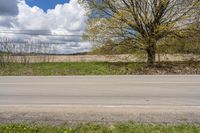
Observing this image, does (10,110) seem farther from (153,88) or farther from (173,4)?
(173,4)

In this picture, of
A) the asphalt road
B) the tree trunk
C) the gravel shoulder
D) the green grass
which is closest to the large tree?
the tree trunk

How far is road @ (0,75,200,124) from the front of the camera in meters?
7.88

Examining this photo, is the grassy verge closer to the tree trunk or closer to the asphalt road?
the tree trunk

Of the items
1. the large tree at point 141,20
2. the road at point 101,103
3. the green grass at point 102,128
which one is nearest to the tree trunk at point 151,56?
the large tree at point 141,20

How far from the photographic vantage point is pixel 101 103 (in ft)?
31.5

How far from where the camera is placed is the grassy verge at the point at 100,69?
19.3 m

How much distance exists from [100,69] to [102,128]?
13.7 metres

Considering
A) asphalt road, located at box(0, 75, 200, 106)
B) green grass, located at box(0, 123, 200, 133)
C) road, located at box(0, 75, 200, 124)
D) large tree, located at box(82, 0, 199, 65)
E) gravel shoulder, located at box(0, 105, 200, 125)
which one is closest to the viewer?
green grass, located at box(0, 123, 200, 133)

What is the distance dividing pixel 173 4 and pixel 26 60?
10.9m

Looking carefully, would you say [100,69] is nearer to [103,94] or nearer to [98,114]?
[103,94]

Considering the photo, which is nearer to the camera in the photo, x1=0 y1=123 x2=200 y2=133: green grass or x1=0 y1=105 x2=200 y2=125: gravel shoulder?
x1=0 y1=123 x2=200 y2=133: green grass

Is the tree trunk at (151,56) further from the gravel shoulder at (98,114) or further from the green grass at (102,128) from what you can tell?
the green grass at (102,128)

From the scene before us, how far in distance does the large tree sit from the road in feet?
26.7

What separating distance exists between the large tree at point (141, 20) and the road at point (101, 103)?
813 centimetres
